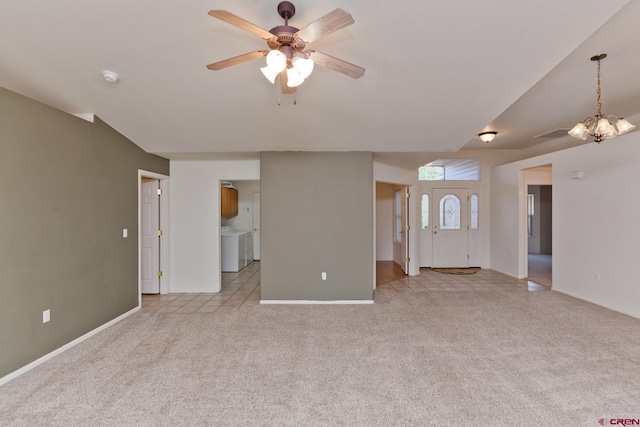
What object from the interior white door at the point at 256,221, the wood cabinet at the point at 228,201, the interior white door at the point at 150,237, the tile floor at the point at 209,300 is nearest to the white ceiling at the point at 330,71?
the interior white door at the point at 150,237

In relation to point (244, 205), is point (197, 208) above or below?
below

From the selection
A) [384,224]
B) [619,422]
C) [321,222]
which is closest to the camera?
[619,422]

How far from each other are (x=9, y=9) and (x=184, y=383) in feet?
10.2

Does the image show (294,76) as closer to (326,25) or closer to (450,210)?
(326,25)

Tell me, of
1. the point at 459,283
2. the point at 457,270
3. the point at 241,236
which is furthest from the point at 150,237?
the point at 457,270

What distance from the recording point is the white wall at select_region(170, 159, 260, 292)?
Result: 4988 mm

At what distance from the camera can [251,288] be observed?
5227mm

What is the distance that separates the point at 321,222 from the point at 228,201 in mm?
3509

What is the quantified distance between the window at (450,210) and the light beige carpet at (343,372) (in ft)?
10.7

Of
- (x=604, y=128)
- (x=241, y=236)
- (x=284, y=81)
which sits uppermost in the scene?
(x=284, y=81)

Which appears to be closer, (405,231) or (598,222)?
(598,222)

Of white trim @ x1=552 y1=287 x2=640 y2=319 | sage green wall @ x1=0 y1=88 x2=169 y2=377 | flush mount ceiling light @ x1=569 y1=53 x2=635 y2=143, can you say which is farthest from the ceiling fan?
A: white trim @ x1=552 y1=287 x2=640 y2=319

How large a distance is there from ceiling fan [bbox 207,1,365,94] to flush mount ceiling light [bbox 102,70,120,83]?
144 centimetres

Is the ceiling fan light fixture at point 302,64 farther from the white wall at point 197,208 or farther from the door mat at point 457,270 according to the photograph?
the door mat at point 457,270
